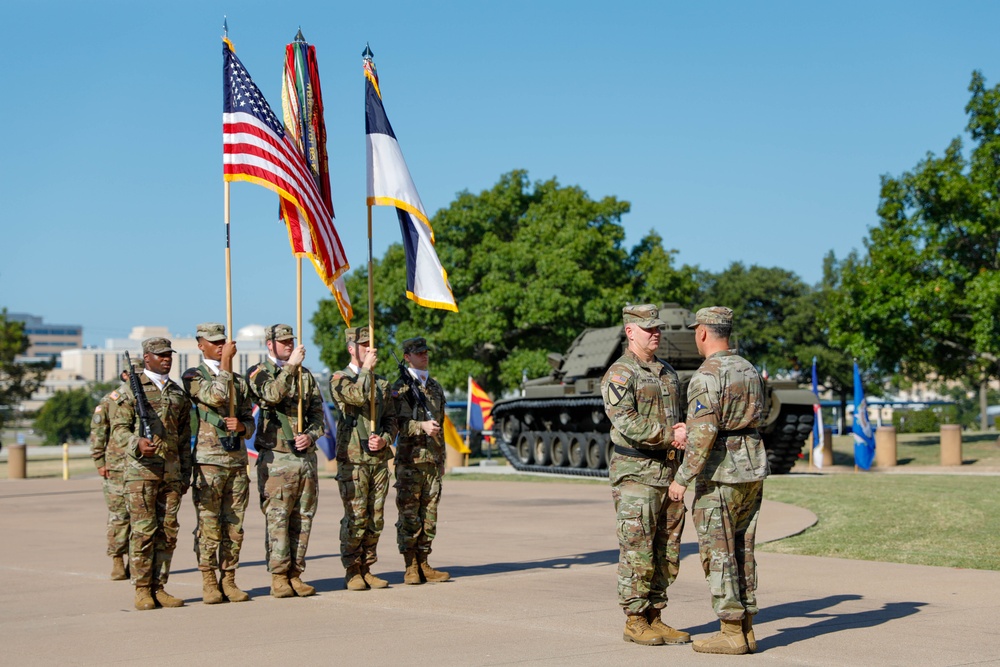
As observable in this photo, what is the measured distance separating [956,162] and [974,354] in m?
5.51

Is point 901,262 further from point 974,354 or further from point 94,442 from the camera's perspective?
point 94,442

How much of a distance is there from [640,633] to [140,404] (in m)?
4.09

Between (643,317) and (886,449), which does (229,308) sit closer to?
(643,317)

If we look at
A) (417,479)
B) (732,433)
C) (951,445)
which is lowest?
(951,445)

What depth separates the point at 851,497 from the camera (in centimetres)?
1753

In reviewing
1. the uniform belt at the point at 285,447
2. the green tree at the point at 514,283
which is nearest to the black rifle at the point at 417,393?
the uniform belt at the point at 285,447

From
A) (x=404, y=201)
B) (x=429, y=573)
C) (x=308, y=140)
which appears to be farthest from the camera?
(x=308, y=140)

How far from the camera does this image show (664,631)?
7.41 metres

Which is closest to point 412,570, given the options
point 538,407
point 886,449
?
point 538,407

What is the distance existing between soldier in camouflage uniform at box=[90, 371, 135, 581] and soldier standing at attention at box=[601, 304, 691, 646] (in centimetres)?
537

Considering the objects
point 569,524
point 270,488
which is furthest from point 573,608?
point 569,524

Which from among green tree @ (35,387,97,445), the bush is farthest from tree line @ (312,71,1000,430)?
green tree @ (35,387,97,445)

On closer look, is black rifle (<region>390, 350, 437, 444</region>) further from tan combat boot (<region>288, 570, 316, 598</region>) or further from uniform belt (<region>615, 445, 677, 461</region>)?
uniform belt (<region>615, 445, 677, 461</region>)

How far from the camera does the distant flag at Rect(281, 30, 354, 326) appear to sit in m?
10.3
